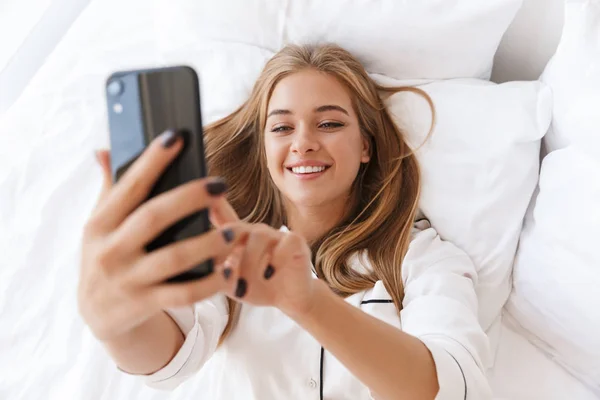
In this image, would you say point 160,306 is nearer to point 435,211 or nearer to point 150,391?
point 150,391

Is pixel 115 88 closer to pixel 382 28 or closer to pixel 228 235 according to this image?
pixel 228 235

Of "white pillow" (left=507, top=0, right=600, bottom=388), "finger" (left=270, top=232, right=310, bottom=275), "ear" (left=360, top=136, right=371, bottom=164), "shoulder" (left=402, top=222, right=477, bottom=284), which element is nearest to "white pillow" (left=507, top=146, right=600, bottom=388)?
"white pillow" (left=507, top=0, right=600, bottom=388)

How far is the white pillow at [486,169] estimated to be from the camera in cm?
114

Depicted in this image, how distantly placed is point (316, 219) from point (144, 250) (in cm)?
69

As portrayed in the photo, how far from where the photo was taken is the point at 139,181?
0.56m

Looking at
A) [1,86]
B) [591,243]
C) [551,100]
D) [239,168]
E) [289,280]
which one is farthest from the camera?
[1,86]

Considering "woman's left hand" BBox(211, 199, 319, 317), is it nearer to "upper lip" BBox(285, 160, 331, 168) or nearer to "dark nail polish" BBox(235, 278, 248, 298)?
"dark nail polish" BBox(235, 278, 248, 298)

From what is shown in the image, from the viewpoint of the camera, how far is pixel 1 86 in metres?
1.54

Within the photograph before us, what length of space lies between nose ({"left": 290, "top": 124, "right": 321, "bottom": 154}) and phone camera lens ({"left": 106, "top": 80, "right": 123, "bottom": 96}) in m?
0.47

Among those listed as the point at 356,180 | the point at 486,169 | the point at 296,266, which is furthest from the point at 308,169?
the point at 296,266

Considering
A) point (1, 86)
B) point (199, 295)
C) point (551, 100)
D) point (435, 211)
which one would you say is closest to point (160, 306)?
point (199, 295)

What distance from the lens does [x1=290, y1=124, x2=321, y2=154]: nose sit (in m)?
1.07

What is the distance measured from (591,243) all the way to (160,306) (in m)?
0.76

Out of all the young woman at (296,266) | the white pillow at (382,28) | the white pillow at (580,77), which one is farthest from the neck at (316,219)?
the white pillow at (580,77)
